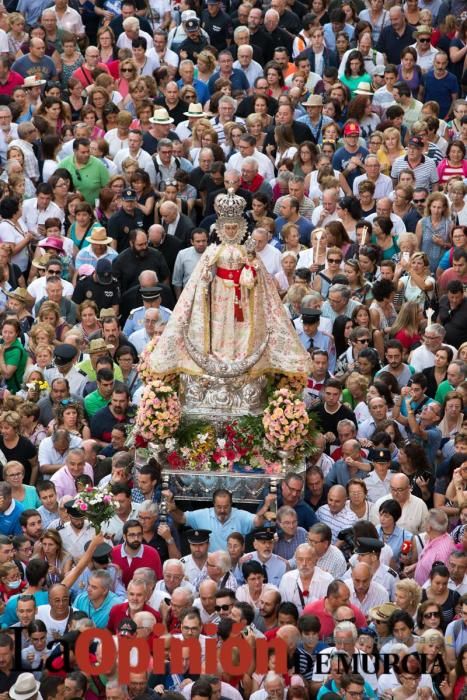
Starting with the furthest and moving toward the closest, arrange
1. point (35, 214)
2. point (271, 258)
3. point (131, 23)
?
point (131, 23) < point (35, 214) < point (271, 258)

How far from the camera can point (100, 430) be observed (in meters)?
27.5

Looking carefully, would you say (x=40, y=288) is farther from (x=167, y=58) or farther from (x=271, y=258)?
(x=167, y=58)

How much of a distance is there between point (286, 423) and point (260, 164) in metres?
7.21

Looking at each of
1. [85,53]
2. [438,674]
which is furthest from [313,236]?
[438,674]

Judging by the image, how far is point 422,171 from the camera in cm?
3306

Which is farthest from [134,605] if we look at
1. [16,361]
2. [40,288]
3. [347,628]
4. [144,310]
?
[40,288]

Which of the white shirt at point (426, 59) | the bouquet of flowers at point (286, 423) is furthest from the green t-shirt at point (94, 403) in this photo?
the white shirt at point (426, 59)

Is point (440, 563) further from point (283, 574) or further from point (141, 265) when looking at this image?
point (141, 265)

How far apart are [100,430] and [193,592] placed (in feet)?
11.7

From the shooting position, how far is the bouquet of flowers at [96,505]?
2475cm

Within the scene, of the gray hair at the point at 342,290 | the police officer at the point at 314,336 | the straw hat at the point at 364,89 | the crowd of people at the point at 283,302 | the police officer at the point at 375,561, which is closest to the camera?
the crowd of people at the point at 283,302

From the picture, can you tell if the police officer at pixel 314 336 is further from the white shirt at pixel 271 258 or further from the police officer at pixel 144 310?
the white shirt at pixel 271 258

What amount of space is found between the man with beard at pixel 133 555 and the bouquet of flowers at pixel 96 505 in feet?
0.79

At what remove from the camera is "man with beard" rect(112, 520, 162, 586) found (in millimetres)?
24906
